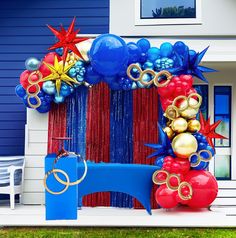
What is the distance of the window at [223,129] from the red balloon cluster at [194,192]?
1647 mm

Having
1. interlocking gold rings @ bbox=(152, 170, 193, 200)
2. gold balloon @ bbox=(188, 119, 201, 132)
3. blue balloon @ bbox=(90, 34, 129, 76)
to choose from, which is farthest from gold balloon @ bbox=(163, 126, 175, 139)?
blue balloon @ bbox=(90, 34, 129, 76)

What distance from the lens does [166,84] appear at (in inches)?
261

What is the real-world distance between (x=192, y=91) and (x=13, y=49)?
3319 mm

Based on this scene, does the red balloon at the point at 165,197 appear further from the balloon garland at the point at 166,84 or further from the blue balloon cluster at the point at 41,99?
the blue balloon cluster at the point at 41,99

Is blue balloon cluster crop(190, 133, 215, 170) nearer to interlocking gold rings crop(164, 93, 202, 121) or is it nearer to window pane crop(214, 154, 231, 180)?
interlocking gold rings crop(164, 93, 202, 121)

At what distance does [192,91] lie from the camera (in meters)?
6.70

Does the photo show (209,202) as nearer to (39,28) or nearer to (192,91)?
(192,91)

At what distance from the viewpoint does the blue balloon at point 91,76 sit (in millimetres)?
6773

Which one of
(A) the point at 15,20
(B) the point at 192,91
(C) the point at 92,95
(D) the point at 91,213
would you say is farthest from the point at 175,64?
(A) the point at 15,20

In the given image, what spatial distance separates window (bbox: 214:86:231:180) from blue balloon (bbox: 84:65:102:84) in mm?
2550

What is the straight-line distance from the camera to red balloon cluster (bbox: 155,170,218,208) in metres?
6.52

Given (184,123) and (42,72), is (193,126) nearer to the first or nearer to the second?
(184,123)

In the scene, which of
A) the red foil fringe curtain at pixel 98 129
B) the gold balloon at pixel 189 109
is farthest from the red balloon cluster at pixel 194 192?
the red foil fringe curtain at pixel 98 129

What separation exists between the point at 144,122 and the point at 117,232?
6.97 ft
